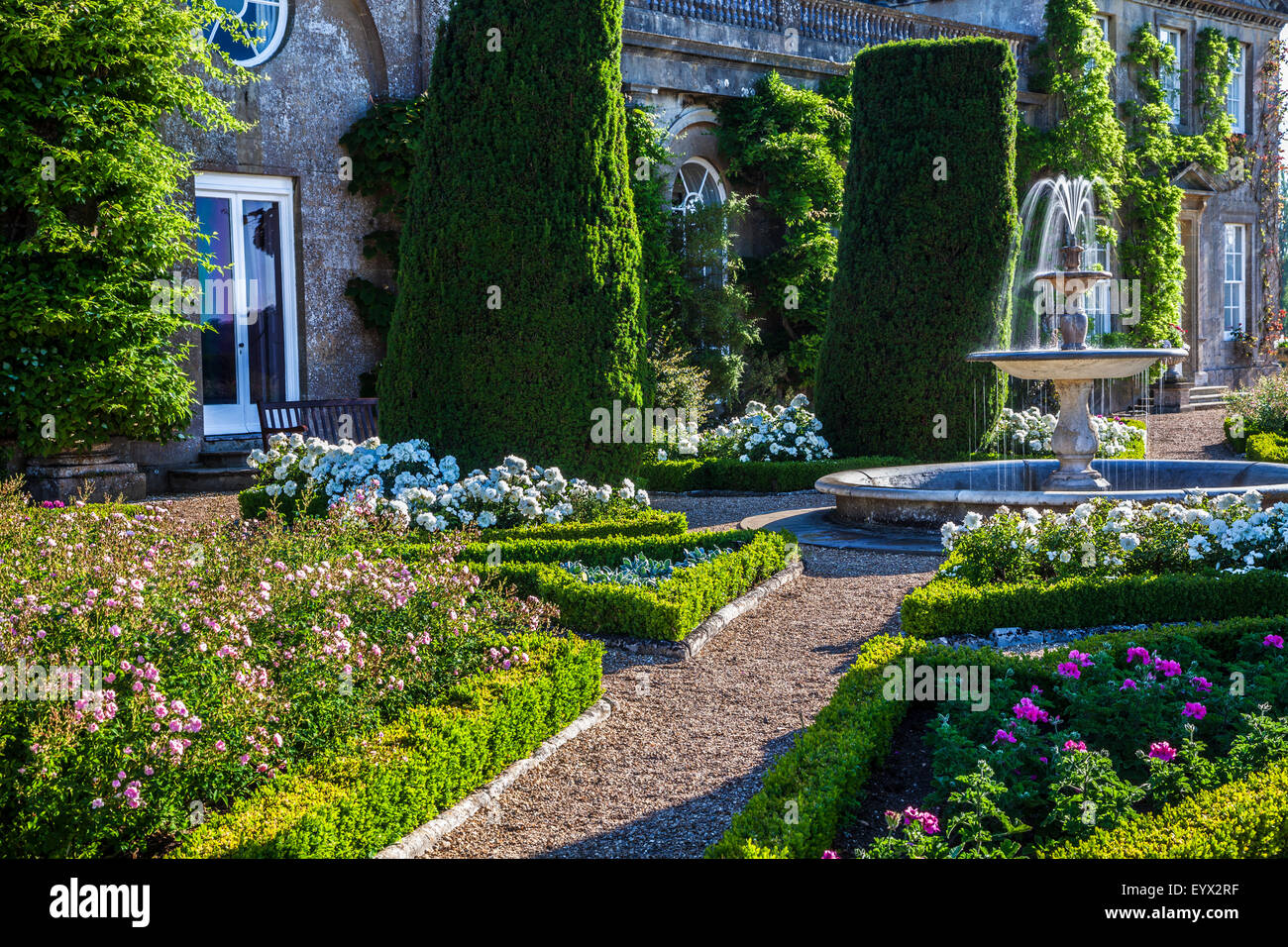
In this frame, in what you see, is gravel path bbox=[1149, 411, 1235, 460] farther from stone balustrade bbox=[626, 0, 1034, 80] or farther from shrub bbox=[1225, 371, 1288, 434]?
stone balustrade bbox=[626, 0, 1034, 80]

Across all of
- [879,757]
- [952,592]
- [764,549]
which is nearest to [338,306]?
[764,549]

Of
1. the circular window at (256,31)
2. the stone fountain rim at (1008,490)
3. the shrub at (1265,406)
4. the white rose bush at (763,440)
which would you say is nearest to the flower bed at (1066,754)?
the stone fountain rim at (1008,490)

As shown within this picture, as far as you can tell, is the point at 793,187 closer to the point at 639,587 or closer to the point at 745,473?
the point at 745,473

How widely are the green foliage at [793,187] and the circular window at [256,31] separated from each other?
629 cm

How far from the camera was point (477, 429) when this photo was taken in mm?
8539

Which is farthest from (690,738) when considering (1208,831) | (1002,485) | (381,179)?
(381,179)

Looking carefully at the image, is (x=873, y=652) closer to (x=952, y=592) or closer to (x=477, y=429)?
(x=952, y=592)

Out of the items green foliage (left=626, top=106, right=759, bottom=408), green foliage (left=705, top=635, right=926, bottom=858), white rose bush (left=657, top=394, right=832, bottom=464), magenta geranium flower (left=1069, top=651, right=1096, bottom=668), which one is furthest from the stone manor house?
magenta geranium flower (left=1069, top=651, right=1096, bottom=668)

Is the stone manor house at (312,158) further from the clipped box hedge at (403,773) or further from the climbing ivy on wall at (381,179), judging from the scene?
the clipped box hedge at (403,773)

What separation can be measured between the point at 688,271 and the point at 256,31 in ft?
19.7

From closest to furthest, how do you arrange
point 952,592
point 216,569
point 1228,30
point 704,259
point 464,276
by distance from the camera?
1. point 216,569
2. point 952,592
3. point 464,276
4. point 704,259
5. point 1228,30

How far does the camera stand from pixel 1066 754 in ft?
12.0

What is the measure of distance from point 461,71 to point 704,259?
728 cm

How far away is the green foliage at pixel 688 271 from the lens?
14883mm
